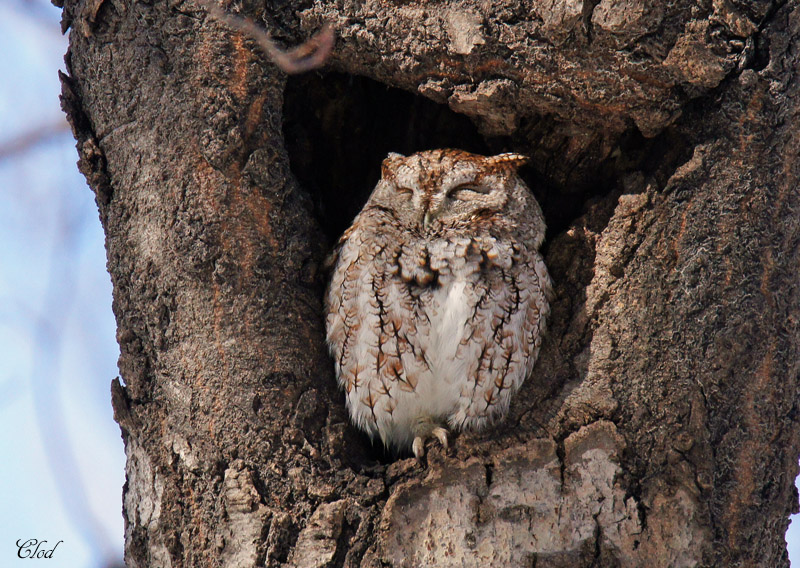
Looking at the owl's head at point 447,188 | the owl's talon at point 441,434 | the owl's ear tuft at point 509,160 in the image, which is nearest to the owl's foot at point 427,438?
the owl's talon at point 441,434

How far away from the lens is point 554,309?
2471mm

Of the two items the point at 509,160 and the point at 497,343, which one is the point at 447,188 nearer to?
the point at 509,160

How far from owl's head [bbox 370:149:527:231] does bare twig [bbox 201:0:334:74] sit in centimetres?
50

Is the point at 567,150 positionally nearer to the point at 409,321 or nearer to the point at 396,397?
the point at 409,321

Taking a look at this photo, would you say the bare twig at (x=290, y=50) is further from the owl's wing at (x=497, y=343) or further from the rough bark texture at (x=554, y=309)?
the owl's wing at (x=497, y=343)

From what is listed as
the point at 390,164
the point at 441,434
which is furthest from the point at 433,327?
the point at 390,164

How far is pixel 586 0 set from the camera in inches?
82.4

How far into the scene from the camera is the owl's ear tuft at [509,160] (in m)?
2.67

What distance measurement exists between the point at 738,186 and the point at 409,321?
1.00 meters

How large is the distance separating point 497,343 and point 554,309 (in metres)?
0.22

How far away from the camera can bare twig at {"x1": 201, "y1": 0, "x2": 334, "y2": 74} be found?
2.13m

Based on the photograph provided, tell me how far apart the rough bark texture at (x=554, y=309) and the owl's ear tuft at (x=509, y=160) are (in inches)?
9.0

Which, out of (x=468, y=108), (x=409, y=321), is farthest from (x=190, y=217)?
(x=468, y=108)

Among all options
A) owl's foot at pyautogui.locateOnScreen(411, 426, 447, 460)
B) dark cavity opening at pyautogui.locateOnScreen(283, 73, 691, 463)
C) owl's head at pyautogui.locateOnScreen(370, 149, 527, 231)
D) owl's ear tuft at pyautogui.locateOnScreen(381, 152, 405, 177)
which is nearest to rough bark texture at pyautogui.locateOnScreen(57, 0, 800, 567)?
dark cavity opening at pyautogui.locateOnScreen(283, 73, 691, 463)
